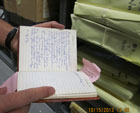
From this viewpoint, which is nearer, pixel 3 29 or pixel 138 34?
pixel 138 34

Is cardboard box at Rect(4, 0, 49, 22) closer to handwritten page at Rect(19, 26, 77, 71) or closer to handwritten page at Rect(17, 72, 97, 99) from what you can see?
handwritten page at Rect(19, 26, 77, 71)

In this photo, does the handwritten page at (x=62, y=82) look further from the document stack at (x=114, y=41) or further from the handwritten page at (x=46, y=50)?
the document stack at (x=114, y=41)

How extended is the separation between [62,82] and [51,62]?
0.10 m

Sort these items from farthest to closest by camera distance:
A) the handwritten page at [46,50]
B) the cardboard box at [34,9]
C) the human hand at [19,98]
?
the cardboard box at [34,9], the handwritten page at [46,50], the human hand at [19,98]

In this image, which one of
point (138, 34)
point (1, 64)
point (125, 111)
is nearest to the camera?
point (138, 34)

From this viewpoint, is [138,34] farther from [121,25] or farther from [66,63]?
[66,63]

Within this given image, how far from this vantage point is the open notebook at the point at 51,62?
0.39 meters

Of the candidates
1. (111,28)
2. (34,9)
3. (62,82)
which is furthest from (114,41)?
(34,9)

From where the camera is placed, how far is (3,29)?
2.30 ft

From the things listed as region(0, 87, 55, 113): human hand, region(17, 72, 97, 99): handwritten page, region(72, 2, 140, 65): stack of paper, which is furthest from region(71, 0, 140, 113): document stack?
region(0, 87, 55, 113): human hand

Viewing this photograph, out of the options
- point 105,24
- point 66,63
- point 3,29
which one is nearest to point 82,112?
point 66,63

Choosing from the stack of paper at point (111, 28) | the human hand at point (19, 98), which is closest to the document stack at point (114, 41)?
the stack of paper at point (111, 28)

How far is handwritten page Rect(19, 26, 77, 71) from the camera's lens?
46 cm

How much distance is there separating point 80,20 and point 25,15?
388 millimetres
